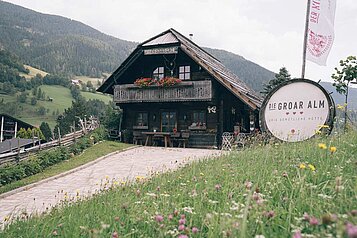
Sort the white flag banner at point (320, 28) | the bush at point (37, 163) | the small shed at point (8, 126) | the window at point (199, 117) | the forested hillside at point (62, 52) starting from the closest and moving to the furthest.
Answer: the white flag banner at point (320, 28) < the bush at point (37, 163) < the window at point (199, 117) < the small shed at point (8, 126) < the forested hillside at point (62, 52)

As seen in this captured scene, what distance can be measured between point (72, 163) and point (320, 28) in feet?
35.1

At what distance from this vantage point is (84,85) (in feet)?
344

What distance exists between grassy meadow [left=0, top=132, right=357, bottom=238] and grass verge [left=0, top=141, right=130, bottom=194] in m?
6.89

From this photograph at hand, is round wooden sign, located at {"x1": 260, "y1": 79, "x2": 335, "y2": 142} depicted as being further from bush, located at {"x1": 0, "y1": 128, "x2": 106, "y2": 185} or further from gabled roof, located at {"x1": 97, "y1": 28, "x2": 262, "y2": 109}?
gabled roof, located at {"x1": 97, "y1": 28, "x2": 262, "y2": 109}

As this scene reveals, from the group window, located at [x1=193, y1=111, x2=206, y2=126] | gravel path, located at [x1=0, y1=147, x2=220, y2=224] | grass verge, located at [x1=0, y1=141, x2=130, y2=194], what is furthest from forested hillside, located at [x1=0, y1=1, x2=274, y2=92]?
gravel path, located at [x1=0, y1=147, x2=220, y2=224]

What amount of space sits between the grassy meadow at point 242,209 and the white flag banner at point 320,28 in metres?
6.40

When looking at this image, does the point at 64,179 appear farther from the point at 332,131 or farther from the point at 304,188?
the point at 304,188

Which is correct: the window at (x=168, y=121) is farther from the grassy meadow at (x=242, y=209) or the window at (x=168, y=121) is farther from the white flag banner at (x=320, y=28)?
the grassy meadow at (x=242, y=209)

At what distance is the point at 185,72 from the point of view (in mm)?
22250

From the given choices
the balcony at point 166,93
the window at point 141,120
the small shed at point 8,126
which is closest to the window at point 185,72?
the balcony at point 166,93

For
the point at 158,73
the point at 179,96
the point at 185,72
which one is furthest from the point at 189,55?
the point at 158,73

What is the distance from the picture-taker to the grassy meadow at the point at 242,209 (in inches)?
87.4

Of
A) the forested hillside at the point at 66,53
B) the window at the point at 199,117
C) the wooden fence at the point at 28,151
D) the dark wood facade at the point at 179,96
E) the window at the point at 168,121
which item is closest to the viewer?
the wooden fence at the point at 28,151

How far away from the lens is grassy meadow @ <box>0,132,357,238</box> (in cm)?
222
